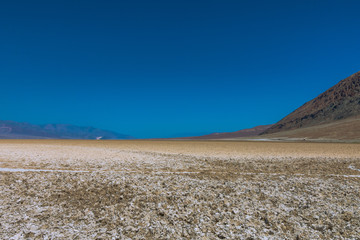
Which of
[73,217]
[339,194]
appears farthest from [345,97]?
[73,217]

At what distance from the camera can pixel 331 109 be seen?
155000 mm

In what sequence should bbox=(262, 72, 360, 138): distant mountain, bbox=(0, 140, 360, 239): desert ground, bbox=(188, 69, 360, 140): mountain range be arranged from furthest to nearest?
bbox=(262, 72, 360, 138): distant mountain, bbox=(188, 69, 360, 140): mountain range, bbox=(0, 140, 360, 239): desert ground

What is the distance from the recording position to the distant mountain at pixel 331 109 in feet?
462

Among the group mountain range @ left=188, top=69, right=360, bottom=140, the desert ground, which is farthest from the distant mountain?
the desert ground

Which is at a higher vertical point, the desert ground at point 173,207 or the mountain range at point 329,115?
the mountain range at point 329,115

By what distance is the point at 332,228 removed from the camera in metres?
8.77

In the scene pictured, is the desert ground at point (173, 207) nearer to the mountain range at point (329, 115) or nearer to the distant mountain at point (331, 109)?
the mountain range at point (329, 115)

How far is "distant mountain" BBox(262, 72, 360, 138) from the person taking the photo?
141m

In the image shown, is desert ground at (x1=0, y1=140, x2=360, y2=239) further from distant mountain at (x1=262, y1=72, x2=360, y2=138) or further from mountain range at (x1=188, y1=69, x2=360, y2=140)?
distant mountain at (x1=262, y1=72, x2=360, y2=138)

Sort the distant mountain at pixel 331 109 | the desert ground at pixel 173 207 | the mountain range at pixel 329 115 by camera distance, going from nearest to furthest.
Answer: the desert ground at pixel 173 207 → the mountain range at pixel 329 115 → the distant mountain at pixel 331 109

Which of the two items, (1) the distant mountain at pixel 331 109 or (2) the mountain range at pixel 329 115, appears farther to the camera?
(1) the distant mountain at pixel 331 109

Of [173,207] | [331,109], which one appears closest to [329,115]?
[331,109]

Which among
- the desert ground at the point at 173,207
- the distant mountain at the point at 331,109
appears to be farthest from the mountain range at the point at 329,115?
the desert ground at the point at 173,207

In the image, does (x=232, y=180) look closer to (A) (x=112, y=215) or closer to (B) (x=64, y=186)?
(A) (x=112, y=215)
